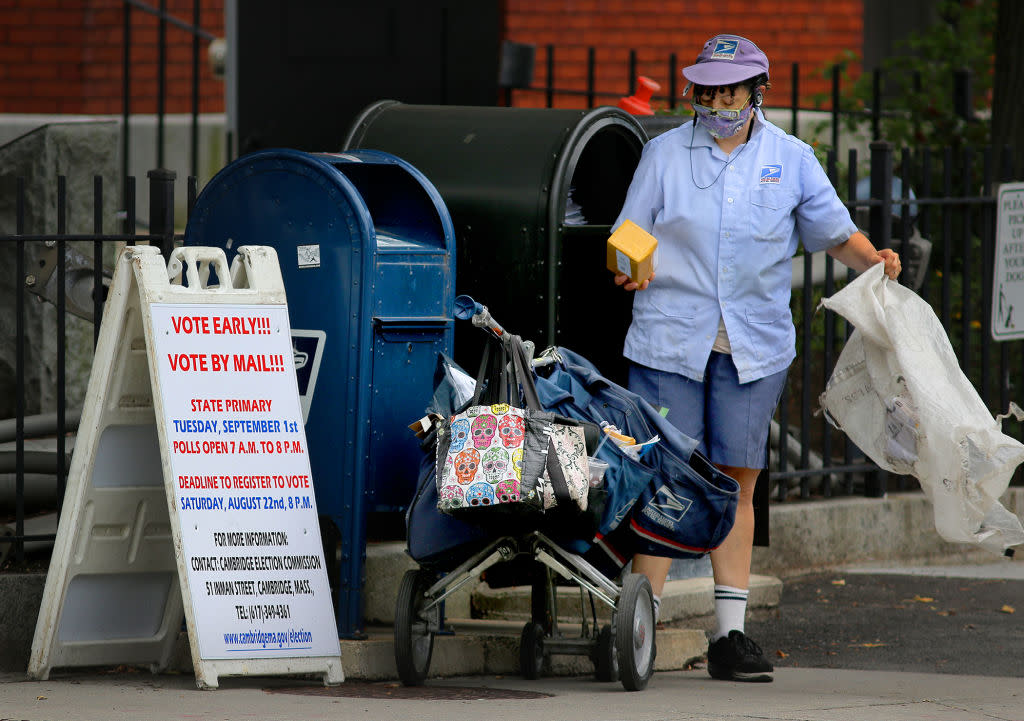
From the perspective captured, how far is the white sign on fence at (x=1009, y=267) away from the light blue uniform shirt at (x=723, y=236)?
2.47 meters

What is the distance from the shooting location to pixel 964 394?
529cm

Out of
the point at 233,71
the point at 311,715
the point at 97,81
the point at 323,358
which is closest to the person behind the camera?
the point at 311,715

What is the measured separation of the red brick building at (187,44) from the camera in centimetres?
1078

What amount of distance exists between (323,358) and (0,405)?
2.10 meters

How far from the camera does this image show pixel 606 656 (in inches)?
191

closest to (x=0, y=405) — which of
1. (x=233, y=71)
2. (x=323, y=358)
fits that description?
(x=323, y=358)

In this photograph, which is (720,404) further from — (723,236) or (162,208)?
(162,208)

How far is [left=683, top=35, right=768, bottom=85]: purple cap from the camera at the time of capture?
200 inches

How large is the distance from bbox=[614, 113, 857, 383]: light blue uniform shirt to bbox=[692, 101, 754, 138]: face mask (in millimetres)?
63

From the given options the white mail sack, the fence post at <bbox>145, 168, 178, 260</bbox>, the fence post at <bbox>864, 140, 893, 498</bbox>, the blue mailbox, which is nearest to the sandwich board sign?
the blue mailbox

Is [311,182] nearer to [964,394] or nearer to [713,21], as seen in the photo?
[964,394]

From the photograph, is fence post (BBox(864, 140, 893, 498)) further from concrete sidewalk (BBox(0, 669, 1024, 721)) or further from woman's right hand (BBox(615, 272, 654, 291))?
concrete sidewalk (BBox(0, 669, 1024, 721))

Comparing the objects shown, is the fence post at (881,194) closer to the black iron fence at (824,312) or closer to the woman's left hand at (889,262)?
the black iron fence at (824,312)

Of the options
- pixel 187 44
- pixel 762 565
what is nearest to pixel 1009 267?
pixel 762 565
